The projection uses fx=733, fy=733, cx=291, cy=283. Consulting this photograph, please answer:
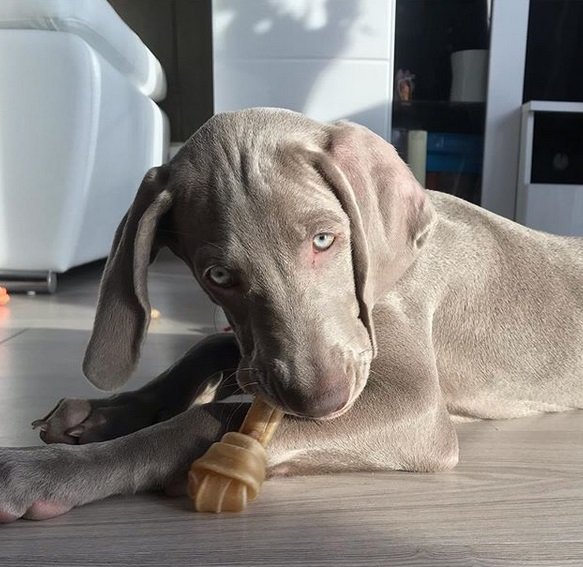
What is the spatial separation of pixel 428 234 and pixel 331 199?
0.28m

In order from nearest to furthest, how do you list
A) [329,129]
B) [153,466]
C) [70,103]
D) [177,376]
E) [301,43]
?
1. [153,466]
2. [329,129]
3. [177,376]
4. [70,103]
5. [301,43]

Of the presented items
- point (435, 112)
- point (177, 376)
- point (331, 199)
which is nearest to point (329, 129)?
point (331, 199)

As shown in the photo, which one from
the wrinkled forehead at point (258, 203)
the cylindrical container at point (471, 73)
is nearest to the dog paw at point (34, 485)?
the wrinkled forehead at point (258, 203)

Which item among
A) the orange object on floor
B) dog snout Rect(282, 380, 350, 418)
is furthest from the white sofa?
dog snout Rect(282, 380, 350, 418)

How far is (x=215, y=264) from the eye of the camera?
1.31m

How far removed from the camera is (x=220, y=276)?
1.34 m

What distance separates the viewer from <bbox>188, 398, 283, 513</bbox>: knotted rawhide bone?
48.0 inches

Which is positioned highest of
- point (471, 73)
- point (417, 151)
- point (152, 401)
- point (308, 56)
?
point (308, 56)

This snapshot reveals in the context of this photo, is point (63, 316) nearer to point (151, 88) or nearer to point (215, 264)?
point (215, 264)

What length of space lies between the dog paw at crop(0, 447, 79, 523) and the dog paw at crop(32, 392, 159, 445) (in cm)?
26

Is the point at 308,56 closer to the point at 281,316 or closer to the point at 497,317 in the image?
the point at 497,317

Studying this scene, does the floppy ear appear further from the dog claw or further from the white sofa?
the white sofa

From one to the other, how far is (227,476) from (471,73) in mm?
4590

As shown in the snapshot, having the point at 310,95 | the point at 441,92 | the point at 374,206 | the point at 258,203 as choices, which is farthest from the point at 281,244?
the point at 441,92
